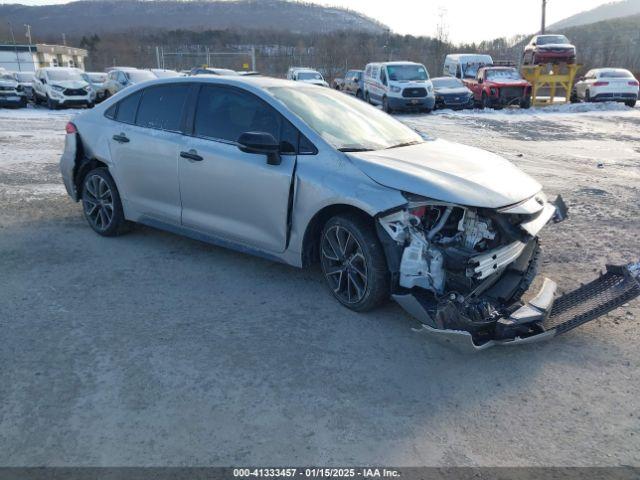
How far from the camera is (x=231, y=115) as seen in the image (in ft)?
15.6

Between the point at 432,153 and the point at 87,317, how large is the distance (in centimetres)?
300

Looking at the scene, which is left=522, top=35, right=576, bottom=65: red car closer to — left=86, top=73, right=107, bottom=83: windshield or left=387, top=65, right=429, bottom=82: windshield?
left=387, top=65, right=429, bottom=82: windshield

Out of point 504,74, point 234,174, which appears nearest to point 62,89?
point 504,74

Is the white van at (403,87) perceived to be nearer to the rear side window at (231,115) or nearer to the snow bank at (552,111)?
the snow bank at (552,111)

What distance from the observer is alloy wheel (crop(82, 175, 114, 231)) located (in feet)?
19.0

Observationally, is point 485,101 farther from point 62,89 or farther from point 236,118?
point 236,118

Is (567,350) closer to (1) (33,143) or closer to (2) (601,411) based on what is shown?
(2) (601,411)

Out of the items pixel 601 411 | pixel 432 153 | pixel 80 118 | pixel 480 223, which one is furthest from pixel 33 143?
pixel 601 411

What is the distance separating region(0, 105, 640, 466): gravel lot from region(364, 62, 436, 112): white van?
1684 centimetres

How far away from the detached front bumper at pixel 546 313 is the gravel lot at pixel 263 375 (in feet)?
0.46

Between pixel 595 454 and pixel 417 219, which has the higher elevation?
pixel 417 219

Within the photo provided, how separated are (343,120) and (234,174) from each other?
106 centimetres

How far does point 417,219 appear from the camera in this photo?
12.5 feet

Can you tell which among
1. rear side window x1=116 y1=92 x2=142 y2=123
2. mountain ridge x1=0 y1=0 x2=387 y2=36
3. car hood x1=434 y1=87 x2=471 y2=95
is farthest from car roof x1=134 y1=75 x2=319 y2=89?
mountain ridge x1=0 y1=0 x2=387 y2=36
